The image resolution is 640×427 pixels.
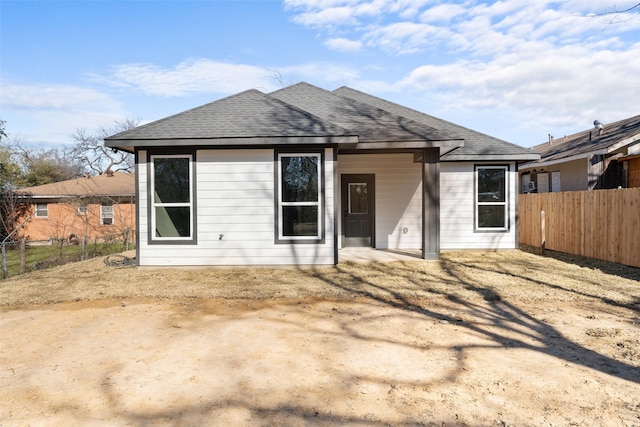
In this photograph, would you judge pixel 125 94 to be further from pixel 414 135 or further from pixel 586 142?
pixel 586 142

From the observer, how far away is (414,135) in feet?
29.4

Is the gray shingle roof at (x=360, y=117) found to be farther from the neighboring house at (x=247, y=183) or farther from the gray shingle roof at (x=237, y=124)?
the gray shingle roof at (x=237, y=124)

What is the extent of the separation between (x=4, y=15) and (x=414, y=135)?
14.3 metres

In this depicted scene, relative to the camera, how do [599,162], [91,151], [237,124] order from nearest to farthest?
[237,124] < [599,162] < [91,151]

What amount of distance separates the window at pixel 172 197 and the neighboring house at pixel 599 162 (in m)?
14.1

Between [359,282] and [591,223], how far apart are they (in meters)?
6.67

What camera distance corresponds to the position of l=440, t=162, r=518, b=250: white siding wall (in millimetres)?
11086

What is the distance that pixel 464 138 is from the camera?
1041 cm

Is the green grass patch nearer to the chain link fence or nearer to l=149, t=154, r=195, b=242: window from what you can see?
the chain link fence

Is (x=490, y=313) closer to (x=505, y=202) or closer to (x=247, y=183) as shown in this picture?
(x=247, y=183)

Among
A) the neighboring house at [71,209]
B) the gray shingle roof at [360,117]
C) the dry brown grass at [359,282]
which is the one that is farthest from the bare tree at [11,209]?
the gray shingle roof at [360,117]

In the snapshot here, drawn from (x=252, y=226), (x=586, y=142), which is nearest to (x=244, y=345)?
(x=252, y=226)

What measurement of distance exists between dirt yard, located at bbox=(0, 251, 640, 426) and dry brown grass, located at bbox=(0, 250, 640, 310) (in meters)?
0.08

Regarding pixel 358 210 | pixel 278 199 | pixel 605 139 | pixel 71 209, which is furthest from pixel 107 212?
pixel 605 139
